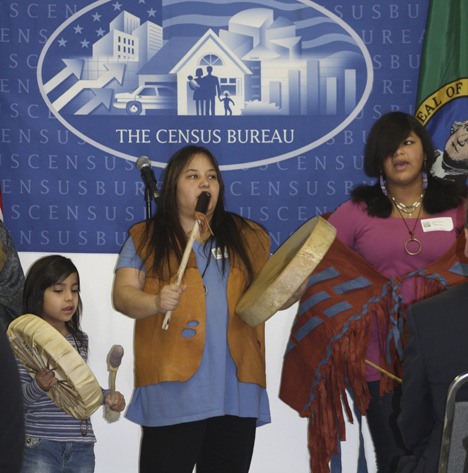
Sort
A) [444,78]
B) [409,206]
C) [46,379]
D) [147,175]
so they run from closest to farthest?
[46,379]
[409,206]
[147,175]
[444,78]

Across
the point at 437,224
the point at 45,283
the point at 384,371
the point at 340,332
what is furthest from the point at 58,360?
the point at 437,224

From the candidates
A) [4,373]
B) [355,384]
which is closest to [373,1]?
[355,384]

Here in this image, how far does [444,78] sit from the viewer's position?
3908mm

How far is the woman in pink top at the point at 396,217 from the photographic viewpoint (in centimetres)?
316

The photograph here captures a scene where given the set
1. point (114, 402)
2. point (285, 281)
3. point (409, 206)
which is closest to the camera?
point (285, 281)

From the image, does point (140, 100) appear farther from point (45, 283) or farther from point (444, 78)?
point (444, 78)

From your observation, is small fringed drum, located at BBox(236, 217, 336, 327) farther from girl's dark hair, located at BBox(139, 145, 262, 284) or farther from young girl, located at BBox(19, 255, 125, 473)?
young girl, located at BBox(19, 255, 125, 473)

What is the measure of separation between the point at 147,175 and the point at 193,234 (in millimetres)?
636

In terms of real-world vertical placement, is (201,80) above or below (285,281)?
above

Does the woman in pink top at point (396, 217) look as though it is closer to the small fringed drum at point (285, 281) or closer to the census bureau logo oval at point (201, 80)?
the small fringed drum at point (285, 281)

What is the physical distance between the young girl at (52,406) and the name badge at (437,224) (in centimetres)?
126

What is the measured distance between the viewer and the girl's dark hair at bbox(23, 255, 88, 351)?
335 centimetres

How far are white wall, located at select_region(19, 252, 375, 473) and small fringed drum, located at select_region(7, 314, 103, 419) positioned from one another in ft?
2.85

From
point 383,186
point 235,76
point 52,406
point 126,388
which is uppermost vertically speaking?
point 235,76
